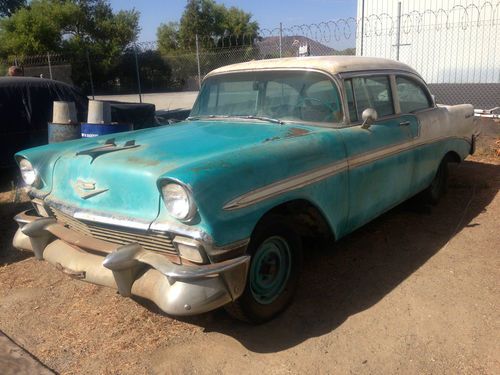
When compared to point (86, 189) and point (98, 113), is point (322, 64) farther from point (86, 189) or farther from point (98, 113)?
point (98, 113)

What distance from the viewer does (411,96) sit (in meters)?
4.71

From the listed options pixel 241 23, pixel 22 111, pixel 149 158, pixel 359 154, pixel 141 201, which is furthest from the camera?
pixel 241 23

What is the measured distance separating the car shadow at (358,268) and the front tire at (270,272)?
138 mm

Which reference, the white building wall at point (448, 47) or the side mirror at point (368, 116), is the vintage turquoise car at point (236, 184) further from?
the white building wall at point (448, 47)

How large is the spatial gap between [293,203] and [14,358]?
6.28 ft

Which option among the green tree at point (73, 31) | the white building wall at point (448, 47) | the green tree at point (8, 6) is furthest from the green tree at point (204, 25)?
the white building wall at point (448, 47)

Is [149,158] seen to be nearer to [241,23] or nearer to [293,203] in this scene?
[293,203]

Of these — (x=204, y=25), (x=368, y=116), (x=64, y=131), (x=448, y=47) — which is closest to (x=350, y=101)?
(x=368, y=116)

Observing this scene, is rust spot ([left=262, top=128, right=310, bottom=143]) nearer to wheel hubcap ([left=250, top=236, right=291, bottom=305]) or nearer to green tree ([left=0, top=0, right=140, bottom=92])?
wheel hubcap ([left=250, top=236, right=291, bottom=305])

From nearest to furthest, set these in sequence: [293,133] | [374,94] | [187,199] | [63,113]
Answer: [187,199] → [293,133] → [374,94] → [63,113]

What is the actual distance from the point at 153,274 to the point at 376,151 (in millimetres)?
1965

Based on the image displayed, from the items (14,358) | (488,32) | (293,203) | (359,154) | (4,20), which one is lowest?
(14,358)

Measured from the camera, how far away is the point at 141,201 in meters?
2.76

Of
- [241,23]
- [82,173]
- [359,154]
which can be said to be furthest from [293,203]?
[241,23]
